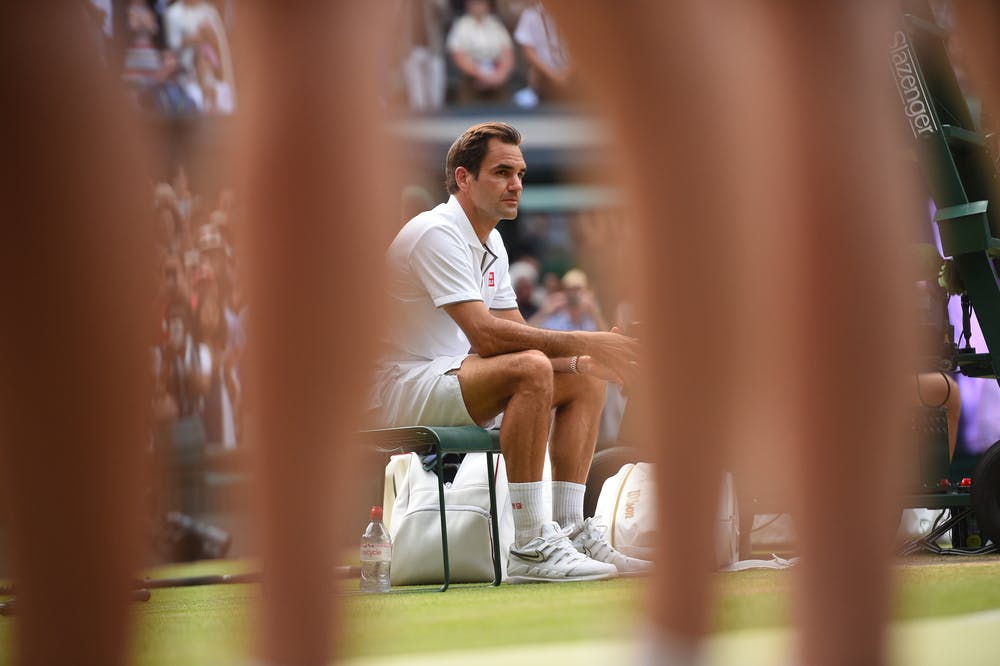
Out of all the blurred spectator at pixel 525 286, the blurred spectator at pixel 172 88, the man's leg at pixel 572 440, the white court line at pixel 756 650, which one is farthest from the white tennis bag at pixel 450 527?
the blurred spectator at pixel 172 88

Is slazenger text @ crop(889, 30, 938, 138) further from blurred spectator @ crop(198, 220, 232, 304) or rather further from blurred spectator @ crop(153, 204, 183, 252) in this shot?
blurred spectator @ crop(198, 220, 232, 304)

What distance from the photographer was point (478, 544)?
3.14 m

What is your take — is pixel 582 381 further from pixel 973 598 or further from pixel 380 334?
pixel 380 334

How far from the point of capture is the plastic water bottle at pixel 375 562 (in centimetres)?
299

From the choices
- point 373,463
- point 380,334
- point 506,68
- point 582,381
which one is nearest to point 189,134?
point 506,68

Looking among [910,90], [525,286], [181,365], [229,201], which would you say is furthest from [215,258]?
[910,90]

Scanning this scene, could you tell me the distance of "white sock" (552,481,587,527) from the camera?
129 inches

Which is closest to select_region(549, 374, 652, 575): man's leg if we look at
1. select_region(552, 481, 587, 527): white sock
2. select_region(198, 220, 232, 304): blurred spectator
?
select_region(552, 481, 587, 527): white sock

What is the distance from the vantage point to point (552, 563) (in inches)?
116

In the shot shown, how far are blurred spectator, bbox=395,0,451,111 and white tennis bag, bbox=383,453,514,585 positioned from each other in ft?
19.6

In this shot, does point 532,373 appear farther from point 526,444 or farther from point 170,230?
point 170,230

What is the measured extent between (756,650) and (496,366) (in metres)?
1.95

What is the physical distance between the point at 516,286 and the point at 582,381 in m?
3.81

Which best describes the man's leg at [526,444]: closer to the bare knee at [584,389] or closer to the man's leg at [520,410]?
the man's leg at [520,410]
